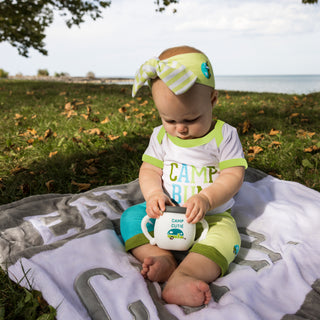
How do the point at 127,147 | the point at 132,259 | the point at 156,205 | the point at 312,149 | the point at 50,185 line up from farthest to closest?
the point at 127,147
the point at 312,149
the point at 50,185
the point at 132,259
the point at 156,205

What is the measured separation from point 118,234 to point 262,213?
1.12 metres

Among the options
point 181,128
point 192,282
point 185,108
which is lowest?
point 192,282

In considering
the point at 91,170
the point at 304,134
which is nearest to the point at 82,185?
the point at 91,170

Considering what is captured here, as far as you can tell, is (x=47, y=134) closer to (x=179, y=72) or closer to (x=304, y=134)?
(x=179, y=72)

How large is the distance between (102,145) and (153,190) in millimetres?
2100

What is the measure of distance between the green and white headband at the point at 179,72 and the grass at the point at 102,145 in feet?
4.27

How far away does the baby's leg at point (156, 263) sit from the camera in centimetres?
180

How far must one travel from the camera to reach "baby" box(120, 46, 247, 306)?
1717mm

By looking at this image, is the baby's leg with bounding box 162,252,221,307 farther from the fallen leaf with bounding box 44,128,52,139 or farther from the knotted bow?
the fallen leaf with bounding box 44,128,52,139

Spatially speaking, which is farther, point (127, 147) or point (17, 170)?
point (127, 147)

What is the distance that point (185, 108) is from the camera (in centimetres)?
180

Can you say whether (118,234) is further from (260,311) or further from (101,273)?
(260,311)

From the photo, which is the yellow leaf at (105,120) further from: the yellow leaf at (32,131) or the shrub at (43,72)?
the shrub at (43,72)

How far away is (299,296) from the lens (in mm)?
A: 1730
